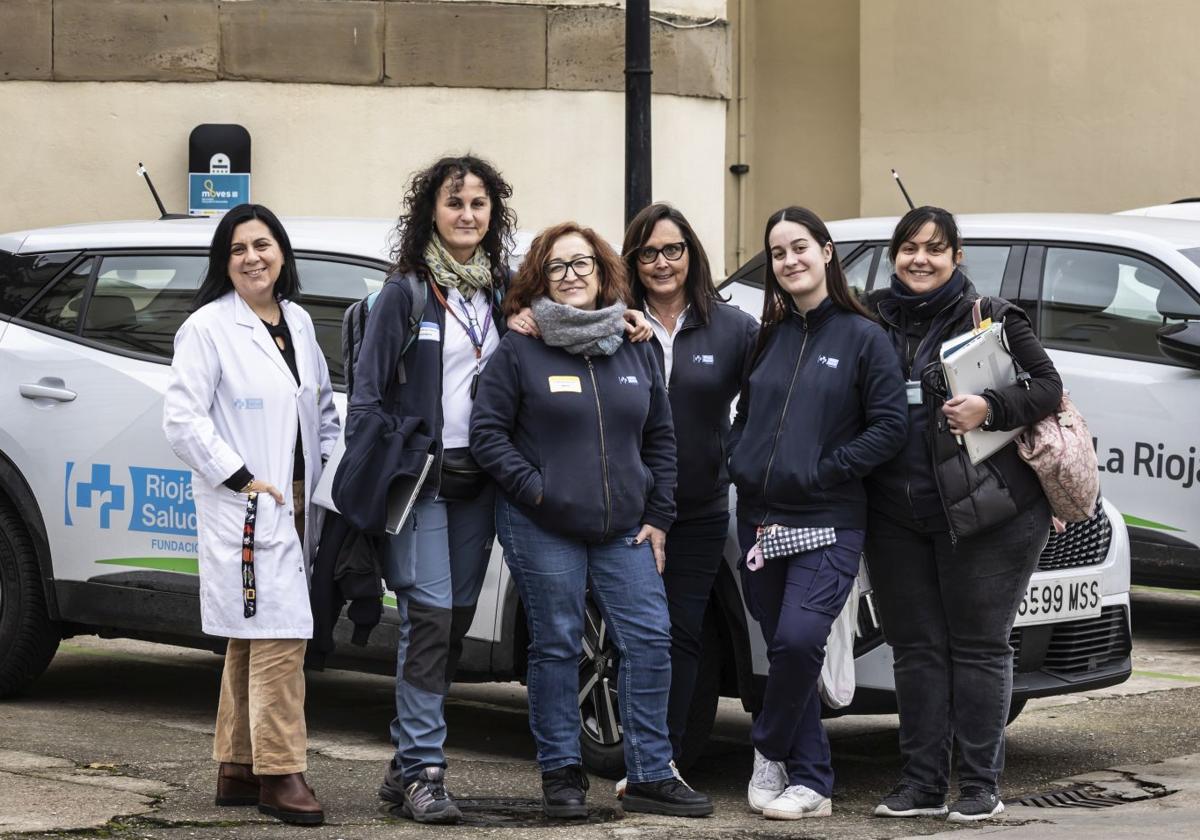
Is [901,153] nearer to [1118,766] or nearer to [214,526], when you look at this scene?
[1118,766]

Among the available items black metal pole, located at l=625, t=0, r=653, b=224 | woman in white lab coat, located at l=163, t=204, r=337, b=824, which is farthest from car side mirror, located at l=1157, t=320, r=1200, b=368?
woman in white lab coat, located at l=163, t=204, r=337, b=824

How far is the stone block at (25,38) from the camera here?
1254 cm

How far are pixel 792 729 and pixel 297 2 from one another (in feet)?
26.4

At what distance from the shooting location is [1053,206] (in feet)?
55.7

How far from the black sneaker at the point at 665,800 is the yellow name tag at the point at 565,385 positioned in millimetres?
1186

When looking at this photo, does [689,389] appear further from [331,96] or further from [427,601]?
[331,96]

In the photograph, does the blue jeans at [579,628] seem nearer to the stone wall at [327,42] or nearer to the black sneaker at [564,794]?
the black sneaker at [564,794]

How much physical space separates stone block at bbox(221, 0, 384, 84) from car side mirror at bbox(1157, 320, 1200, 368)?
5953 millimetres

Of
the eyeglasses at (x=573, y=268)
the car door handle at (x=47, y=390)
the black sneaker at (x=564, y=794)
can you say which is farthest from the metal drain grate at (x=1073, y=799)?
the car door handle at (x=47, y=390)

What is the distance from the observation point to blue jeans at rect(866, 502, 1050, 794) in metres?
5.98

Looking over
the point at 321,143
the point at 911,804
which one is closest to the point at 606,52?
the point at 321,143

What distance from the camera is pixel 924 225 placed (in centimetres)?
602

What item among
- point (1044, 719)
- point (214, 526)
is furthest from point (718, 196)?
point (214, 526)

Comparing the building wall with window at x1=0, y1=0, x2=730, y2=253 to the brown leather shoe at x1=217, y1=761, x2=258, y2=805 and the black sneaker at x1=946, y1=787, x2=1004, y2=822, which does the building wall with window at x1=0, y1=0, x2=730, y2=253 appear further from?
the black sneaker at x1=946, y1=787, x2=1004, y2=822
